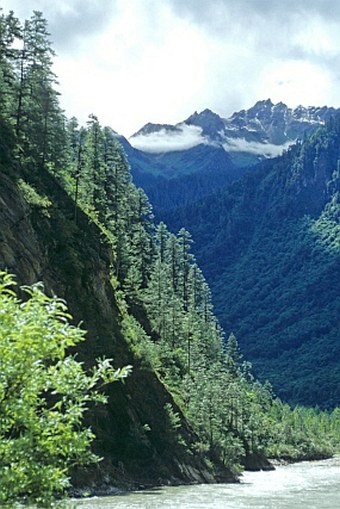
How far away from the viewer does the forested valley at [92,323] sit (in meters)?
11.6

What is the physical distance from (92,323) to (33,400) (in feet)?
163

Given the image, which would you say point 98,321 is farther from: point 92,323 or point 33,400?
point 33,400

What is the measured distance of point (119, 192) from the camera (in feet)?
339

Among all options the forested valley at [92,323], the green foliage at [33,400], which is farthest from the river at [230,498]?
the green foliage at [33,400]

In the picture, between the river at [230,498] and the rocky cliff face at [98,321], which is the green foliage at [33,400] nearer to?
the river at [230,498]

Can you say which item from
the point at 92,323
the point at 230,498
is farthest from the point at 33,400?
the point at 92,323

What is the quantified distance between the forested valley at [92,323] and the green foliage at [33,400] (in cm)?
3

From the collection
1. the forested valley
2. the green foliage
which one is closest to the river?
the forested valley

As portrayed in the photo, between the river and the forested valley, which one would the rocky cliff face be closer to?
the forested valley

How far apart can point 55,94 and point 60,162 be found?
8.19 meters

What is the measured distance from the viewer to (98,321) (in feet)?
203

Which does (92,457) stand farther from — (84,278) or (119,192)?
(119,192)

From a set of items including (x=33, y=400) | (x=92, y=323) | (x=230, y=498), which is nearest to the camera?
(x=33, y=400)

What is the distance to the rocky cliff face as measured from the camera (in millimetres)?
54000
